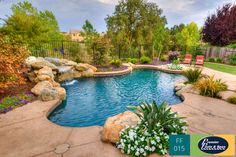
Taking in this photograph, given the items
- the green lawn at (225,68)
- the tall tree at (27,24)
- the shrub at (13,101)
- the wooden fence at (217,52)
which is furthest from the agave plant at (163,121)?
the wooden fence at (217,52)

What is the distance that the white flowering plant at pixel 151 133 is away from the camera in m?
2.07

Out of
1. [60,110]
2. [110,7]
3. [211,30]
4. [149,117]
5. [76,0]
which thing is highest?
[110,7]

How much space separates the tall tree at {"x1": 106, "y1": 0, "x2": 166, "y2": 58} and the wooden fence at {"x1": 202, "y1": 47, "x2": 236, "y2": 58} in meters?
6.92

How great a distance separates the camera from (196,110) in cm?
Result: 363

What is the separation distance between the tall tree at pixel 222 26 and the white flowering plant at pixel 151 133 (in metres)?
14.5

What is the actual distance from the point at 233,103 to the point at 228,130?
186 centimetres

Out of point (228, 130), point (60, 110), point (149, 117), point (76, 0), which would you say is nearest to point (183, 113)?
point (228, 130)

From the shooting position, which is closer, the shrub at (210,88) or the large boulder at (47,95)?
the large boulder at (47,95)

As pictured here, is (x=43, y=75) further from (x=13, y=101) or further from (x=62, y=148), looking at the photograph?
(x=62, y=148)

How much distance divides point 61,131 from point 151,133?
1779 mm

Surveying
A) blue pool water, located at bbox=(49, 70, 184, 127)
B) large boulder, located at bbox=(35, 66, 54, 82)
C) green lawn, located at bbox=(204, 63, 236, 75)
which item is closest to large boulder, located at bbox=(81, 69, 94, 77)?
blue pool water, located at bbox=(49, 70, 184, 127)

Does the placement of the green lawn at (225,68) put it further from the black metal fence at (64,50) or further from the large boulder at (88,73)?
the black metal fence at (64,50)

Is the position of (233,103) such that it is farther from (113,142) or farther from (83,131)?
(83,131)

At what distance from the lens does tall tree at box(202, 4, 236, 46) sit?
12.5 m
